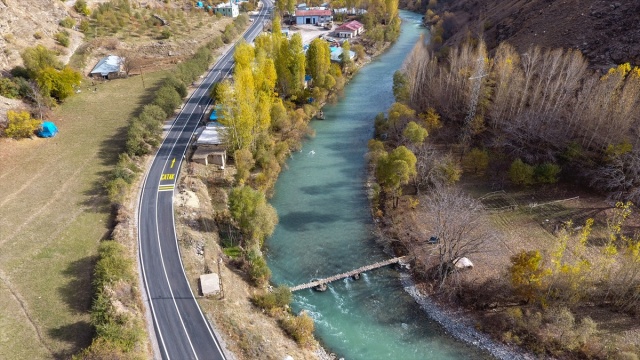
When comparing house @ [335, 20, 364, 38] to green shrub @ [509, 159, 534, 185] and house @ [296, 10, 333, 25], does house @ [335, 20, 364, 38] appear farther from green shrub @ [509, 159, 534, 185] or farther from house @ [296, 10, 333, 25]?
green shrub @ [509, 159, 534, 185]

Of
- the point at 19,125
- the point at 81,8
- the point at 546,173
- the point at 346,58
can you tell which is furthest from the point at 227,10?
the point at 546,173

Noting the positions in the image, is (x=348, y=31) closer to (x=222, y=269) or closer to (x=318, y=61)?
(x=318, y=61)

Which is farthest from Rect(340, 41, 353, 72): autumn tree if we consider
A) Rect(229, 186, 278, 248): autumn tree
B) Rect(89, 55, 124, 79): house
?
Rect(229, 186, 278, 248): autumn tree

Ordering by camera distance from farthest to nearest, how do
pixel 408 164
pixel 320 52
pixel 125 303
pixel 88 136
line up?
pixel 320 52
pixel 88 136
pixel 408 164
pixel 125 303

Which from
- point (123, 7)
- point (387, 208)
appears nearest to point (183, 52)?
point (123, 7)

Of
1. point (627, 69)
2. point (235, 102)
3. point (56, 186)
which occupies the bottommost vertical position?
point (56, 186)

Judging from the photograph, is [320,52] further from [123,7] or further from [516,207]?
[123,7]
